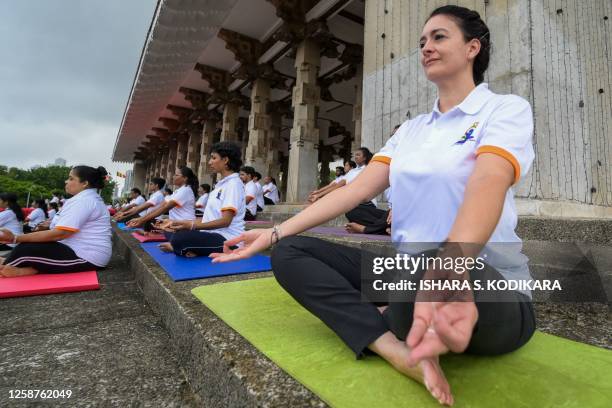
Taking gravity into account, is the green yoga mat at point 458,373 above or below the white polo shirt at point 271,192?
below

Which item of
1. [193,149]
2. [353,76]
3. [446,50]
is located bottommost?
[446,50]

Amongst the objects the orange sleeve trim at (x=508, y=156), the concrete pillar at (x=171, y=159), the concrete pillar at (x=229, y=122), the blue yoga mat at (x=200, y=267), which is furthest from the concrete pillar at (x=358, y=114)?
the concrete pillar at (x=171, y=159)

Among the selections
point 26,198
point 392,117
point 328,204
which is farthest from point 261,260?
point 26,198

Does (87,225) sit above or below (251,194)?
below

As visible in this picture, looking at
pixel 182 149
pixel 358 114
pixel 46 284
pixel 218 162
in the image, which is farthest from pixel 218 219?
pixel 182 149

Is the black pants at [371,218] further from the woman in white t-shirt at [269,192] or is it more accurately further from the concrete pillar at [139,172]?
the concrete pillar at [139,172]

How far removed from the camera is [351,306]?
0.97 m

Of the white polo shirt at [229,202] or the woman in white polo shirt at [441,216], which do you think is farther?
the white polo shirt at [229,202]

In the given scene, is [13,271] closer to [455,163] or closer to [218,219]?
[218,219]

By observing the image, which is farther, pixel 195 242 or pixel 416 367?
pixel 195 242

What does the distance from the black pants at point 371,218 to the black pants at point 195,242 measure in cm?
173

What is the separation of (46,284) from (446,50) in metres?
3.22

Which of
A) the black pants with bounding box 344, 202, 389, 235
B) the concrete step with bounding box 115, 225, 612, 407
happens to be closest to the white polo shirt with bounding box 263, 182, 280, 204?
the black pants with bounding box 344, 202, 389, 235

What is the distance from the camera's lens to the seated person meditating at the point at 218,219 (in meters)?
2.94
